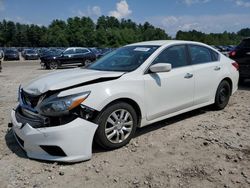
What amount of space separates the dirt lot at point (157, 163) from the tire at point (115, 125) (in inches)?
6.0

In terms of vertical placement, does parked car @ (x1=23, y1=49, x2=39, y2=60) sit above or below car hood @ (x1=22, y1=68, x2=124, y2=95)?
below

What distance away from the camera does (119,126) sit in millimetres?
4152

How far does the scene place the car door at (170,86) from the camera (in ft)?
14.9

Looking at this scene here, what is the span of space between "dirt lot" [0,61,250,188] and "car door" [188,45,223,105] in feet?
2.18

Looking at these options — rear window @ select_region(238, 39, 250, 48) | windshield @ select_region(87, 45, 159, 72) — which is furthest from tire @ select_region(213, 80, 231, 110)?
rear window @ select_region(238, 39, 250, 48)

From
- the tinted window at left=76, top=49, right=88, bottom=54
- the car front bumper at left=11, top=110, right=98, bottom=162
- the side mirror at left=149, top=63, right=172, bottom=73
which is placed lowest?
the car front bumper at left=11, top=110, right=98, bottom=162

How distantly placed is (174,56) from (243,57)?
4.84 meters

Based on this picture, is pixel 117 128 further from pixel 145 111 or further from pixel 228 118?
pixel 228 118

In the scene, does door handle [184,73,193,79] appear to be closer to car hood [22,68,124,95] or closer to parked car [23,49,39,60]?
car hood [22,68,124,95]

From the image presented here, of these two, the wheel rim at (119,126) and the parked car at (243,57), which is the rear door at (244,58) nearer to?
the parked car at (243,57)

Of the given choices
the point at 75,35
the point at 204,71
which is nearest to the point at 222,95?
the point at 204,71

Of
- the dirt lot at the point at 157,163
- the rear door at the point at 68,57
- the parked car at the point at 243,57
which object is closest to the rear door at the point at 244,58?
the parked car at the point at 243,57

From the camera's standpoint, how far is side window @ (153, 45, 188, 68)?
4863 millimetres

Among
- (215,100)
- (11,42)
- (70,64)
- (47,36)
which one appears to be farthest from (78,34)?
(215,100)
